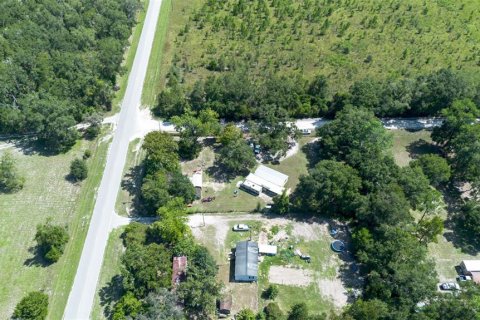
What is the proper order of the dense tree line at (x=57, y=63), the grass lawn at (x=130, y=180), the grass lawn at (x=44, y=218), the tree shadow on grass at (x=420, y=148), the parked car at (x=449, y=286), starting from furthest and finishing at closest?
the tree shadow on grass at (x=420, y=148) < the dense tree line at (x=57, y=63) < the grass lawn at (x=130, y=180) < the grass lawn at (x=44, y=218) < the parked car at (x=449, y=286)

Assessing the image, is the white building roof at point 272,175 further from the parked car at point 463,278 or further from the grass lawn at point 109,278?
the parked car at point 463,278

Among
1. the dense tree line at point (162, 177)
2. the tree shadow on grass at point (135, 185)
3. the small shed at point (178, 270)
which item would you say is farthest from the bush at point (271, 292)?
the tree shadow on grass at point (135, 185)

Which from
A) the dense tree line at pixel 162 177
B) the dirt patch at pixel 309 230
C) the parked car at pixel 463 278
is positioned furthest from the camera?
the dirt patch at pixel 309 230

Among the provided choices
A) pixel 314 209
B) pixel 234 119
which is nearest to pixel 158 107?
pixel 234 119

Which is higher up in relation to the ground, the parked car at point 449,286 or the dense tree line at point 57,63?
the dense tree line at point 57,63

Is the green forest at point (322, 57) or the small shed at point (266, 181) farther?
the green forest at point (322, 57)

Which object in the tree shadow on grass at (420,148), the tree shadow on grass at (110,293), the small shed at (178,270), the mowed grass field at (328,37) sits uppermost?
the mowed grass field at (328,37)

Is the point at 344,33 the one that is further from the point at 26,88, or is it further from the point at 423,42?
the point at 26,88
